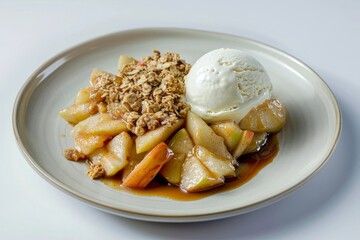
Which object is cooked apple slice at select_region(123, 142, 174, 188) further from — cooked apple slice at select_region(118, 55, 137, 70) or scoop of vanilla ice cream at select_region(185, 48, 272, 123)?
cooked apple slice at select_region(118, 55, 137, 70)

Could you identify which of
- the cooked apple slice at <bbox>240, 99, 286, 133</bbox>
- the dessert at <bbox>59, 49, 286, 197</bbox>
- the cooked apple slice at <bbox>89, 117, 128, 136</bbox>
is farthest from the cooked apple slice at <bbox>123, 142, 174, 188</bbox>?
the cooked apple slice at <bbox>240, 99, 286, 133</bbox>

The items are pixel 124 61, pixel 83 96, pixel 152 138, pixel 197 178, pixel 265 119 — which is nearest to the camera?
pixel 197 178

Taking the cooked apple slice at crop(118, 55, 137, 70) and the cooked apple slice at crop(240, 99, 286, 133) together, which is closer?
the cooked apple slice at crop(240, 99, 286, 133)

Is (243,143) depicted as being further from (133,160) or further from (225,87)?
(133,160)

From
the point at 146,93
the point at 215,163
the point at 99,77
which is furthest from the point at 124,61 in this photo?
the point at 215,163

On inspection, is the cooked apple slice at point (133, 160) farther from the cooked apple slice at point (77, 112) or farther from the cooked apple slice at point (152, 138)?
the cooked apple slice at point (77, 112)

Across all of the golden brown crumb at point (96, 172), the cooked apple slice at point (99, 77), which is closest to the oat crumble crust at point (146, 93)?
the cooked apple slice at point (99, 77)

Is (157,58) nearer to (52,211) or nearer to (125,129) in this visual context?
(125,129)
